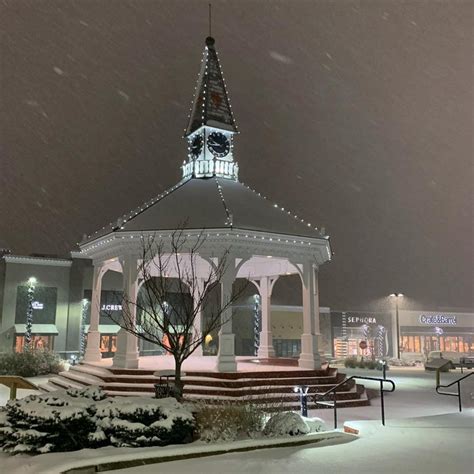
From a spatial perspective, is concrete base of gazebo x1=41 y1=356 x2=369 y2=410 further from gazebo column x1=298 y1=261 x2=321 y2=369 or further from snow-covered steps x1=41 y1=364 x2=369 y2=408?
gazebo column x1=298 y1=261 x2=321 y2=369

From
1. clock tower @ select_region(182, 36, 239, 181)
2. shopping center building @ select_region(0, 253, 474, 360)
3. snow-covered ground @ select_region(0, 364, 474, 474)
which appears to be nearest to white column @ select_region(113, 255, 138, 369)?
clock tower @ select_region(182, 36, 239, 181)

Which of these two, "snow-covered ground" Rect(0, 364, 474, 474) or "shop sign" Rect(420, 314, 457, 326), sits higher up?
"shop sign" Rect(420, 314, 457, 326)

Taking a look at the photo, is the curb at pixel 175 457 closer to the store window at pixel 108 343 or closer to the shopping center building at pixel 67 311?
the shopping center building at pixel 67 311

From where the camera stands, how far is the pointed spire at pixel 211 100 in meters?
23.8

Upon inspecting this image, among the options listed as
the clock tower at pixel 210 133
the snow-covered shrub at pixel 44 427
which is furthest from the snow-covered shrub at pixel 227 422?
the clock tower at pixel 210 133

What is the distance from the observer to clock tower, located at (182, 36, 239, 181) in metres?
22.9

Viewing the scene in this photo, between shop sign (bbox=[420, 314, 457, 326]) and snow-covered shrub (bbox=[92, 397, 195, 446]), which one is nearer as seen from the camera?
snow-covered shrub (bbox=[92, 397, 195, 446])

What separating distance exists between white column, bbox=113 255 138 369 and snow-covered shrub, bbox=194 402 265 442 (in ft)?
23.3

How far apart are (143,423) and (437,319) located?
195ft

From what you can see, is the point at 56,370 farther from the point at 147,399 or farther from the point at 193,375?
the point at 147,399

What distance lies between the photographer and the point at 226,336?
1548 centimetres

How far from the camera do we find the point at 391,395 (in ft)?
55.1

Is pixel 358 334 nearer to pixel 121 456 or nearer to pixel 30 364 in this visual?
pixel 30 364

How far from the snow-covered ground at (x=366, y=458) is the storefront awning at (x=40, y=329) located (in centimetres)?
3270
